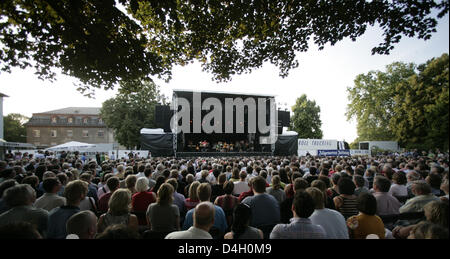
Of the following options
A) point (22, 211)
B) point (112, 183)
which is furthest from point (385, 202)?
point (22, 211)

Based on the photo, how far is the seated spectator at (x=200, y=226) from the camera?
1.75m

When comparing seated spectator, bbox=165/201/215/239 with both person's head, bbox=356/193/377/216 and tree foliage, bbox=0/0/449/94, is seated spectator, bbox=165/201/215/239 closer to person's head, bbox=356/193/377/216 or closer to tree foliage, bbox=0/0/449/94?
person's head, bbox=356/193/377/216

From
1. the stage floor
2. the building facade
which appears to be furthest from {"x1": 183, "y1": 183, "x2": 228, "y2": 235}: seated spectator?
the building facade

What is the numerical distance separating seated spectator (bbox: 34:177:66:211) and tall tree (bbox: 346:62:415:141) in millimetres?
24943

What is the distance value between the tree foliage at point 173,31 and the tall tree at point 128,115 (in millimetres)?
29591

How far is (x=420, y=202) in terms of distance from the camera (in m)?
2.85

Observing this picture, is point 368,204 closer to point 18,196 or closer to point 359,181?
point 359,181

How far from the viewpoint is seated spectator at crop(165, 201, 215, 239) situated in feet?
5.73

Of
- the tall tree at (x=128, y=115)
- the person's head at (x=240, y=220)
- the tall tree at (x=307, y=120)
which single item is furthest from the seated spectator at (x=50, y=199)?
the tall tree at (x=307, y=120)
